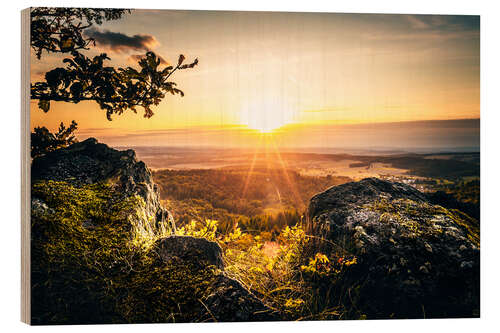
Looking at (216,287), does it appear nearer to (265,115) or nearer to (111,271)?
(111,271)

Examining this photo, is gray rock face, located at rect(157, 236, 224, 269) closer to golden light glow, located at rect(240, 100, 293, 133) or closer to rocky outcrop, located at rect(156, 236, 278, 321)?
rocky outcrop, located at rect(156, 236, 278, 321)

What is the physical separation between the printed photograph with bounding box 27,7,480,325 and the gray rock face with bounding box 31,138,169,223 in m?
0.02

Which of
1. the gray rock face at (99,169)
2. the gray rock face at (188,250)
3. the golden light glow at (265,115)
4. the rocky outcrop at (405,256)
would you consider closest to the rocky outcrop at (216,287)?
the gray rock face at (188,250)

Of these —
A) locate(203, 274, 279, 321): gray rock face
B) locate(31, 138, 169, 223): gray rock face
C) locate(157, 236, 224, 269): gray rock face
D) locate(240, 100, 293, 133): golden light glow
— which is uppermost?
locate(240, 100, 293, 133): golden light glow

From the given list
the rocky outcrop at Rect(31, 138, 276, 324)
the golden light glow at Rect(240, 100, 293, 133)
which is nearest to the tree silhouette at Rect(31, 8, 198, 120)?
the golden light glow at Rect(240, 100, 293, 133)

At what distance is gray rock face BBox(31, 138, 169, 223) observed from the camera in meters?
4.32

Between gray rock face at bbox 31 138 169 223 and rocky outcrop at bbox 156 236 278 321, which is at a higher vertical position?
gray rock face at bbox 31 138 169 223

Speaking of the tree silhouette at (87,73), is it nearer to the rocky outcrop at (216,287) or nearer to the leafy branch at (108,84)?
the leafy branch at (108,84)

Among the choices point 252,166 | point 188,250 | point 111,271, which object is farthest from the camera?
point 252,166

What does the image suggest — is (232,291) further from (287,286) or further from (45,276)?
(45,276)

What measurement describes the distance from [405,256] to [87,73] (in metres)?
3.85

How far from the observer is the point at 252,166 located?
5027mm

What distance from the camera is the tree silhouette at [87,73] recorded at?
171 inches

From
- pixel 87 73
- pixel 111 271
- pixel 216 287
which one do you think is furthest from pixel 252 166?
pixel 87 73
